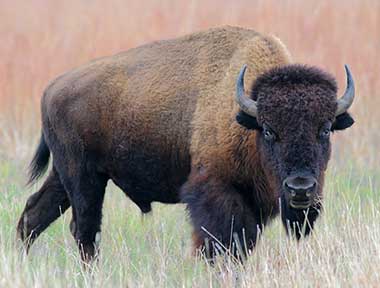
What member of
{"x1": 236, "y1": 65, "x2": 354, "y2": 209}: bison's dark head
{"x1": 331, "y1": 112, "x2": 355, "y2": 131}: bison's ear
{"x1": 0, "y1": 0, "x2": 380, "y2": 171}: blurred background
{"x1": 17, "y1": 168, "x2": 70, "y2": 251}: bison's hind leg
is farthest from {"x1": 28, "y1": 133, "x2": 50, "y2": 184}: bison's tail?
{"x1": 0, "y1": 0, "x2": 380, "y2": 171}: blurred background

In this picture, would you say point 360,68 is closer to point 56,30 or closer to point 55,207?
point 56,30

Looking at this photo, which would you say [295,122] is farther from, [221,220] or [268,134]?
[221,220]

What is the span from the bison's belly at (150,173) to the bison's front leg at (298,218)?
964 mm

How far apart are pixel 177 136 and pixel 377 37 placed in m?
6.47

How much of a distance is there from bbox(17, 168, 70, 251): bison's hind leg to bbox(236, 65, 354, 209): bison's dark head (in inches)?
81.8

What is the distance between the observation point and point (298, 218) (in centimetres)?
660

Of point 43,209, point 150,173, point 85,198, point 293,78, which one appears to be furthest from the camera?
point 43,209

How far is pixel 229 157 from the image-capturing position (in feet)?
22.1

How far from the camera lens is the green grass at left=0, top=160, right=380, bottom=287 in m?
5.65

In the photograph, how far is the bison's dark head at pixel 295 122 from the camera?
6094 millimetres

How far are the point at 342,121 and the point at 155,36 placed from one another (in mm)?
6838

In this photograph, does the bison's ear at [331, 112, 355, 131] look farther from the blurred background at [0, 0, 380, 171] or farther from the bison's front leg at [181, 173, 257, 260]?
the blurred background at [0, 0, 380, 171]

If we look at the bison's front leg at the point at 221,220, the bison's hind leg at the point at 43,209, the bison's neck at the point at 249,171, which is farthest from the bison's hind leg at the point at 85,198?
the bison's neck at the point at 249,171

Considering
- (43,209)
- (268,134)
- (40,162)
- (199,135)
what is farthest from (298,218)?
(40,162)
